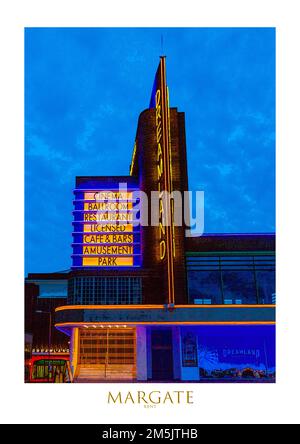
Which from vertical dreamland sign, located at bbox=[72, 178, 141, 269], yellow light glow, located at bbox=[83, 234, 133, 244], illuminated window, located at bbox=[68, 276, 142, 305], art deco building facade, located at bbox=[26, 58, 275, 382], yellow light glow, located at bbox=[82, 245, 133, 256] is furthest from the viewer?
yellow light glow, located at bbox=[83, 234, 133, 244]

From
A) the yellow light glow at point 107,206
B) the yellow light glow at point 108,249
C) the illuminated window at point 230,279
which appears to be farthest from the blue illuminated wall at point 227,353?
the yellow light glow at point 107,206

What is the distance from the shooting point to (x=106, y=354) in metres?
32.2

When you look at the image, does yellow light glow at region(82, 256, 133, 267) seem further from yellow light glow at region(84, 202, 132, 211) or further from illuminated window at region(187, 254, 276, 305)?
illuminated window at region(187, 254, 276, 305)

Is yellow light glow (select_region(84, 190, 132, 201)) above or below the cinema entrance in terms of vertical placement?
above

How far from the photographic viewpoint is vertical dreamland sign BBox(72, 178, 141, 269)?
115ft

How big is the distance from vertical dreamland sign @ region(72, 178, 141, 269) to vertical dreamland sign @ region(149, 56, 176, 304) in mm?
3481

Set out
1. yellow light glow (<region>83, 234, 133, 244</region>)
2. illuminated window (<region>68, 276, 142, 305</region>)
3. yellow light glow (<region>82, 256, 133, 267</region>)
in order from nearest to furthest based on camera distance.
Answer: illuminated window (<region>68, 276, 142, 305</region>) < yellow light glow (<region>82, 256, 133, 267</region>) < yellow light glow (<region>83, 234, 133, 244</region>)

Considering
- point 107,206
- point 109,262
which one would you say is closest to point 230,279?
point 109,262

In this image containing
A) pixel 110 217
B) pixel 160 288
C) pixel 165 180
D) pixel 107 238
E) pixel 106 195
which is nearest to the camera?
pixel 165 180

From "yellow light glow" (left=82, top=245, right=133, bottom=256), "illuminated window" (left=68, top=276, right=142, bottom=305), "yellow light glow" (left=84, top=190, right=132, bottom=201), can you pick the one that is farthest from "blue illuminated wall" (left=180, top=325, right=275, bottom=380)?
"yellow light glow" (left=84, top=190, right=132, bottom=201)

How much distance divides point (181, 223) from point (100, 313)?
8.37 meters

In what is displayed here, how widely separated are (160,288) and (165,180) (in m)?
7.51

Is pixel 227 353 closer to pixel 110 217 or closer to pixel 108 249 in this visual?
pixel 108 249
